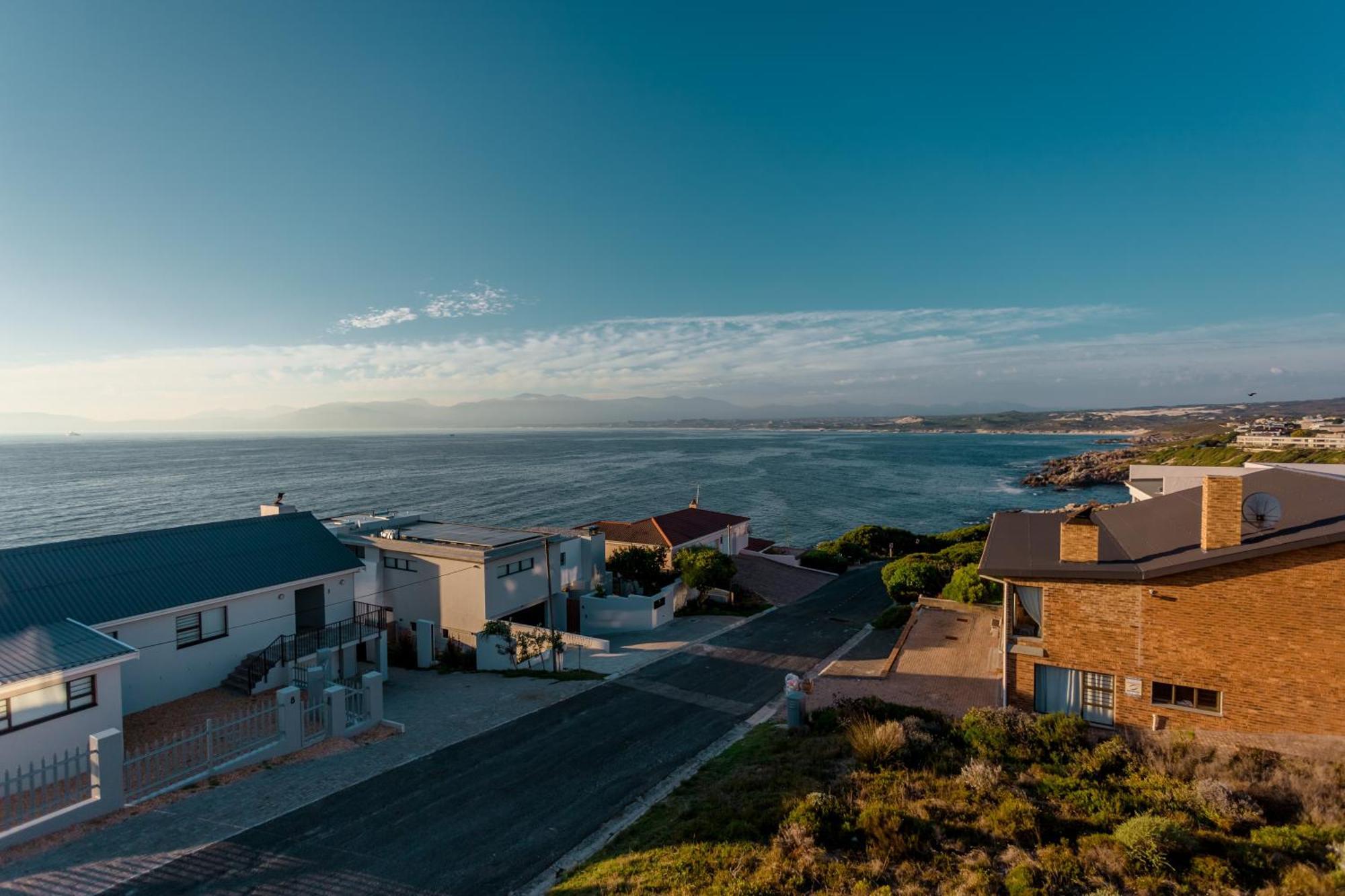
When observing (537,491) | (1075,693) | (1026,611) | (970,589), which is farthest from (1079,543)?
(537,491)

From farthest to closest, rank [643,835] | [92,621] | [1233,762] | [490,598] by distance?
[490,598]
[92,621]
[1233,762]
[643,835]

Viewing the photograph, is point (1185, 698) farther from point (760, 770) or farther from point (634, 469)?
point (634, 469)

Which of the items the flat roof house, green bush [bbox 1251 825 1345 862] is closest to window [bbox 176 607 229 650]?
the flat roof house

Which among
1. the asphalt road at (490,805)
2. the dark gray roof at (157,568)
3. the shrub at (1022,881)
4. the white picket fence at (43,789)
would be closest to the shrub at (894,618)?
the asphalt road at (490,805)

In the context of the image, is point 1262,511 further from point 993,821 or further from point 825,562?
point 825,562

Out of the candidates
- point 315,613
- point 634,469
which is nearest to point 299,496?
point 634,469

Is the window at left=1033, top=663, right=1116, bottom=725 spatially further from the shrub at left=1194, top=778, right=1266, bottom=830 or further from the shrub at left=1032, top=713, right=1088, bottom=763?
the shrub at left=1194, top=778, right=1266, bottom=830
